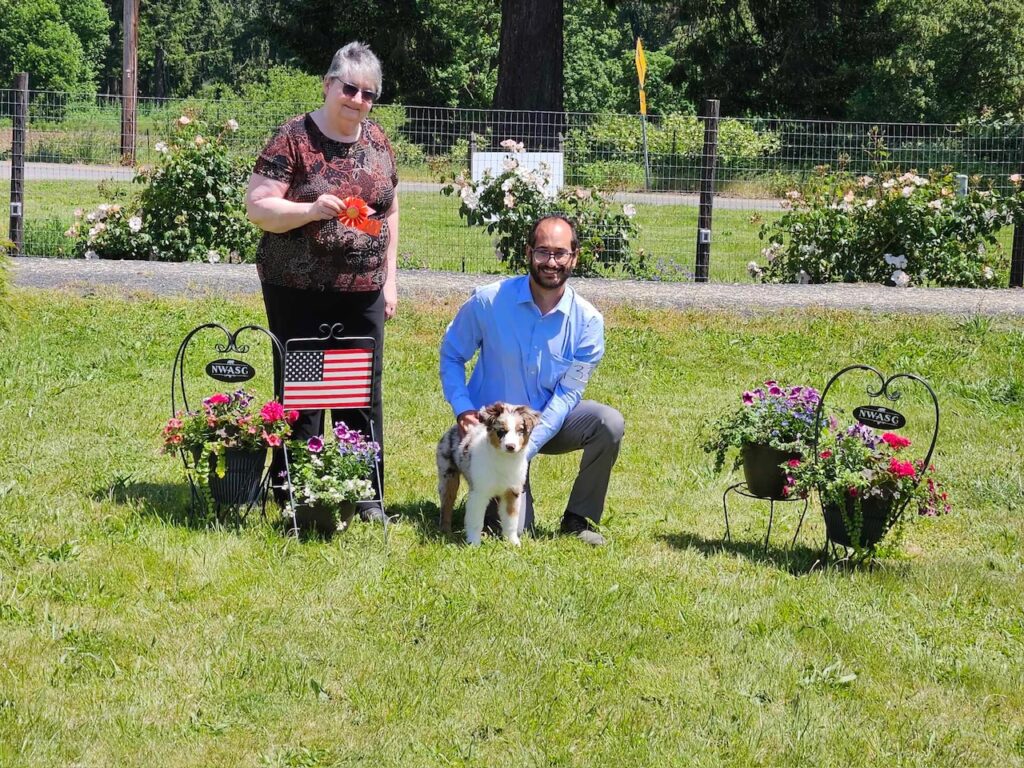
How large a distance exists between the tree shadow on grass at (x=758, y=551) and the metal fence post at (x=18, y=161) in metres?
8.54

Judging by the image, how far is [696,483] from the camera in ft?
22.0

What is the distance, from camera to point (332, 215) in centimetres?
517

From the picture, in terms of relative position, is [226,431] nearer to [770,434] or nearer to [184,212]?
[770,434]

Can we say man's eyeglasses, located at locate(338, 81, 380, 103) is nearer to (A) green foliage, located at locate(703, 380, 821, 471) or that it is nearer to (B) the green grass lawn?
(B) the green grass lawn

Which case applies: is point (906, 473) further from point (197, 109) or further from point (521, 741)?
point (197, 109)

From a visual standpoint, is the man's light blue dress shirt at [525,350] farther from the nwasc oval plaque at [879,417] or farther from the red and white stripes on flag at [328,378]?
the nwasc oval plaque at [879,417]

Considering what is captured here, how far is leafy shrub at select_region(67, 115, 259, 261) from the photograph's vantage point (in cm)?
1195

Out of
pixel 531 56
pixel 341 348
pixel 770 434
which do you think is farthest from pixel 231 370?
pixel 531 56

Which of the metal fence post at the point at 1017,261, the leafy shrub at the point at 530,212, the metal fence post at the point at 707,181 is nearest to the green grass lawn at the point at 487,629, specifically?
the leafy shrub at the point at 530,212

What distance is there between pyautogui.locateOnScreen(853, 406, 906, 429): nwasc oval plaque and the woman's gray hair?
7.57ft

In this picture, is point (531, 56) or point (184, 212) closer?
point (184, 212)

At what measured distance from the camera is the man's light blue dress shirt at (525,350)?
5527 millimetres

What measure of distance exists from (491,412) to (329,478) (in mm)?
704

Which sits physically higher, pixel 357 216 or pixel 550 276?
pixel 357 216
